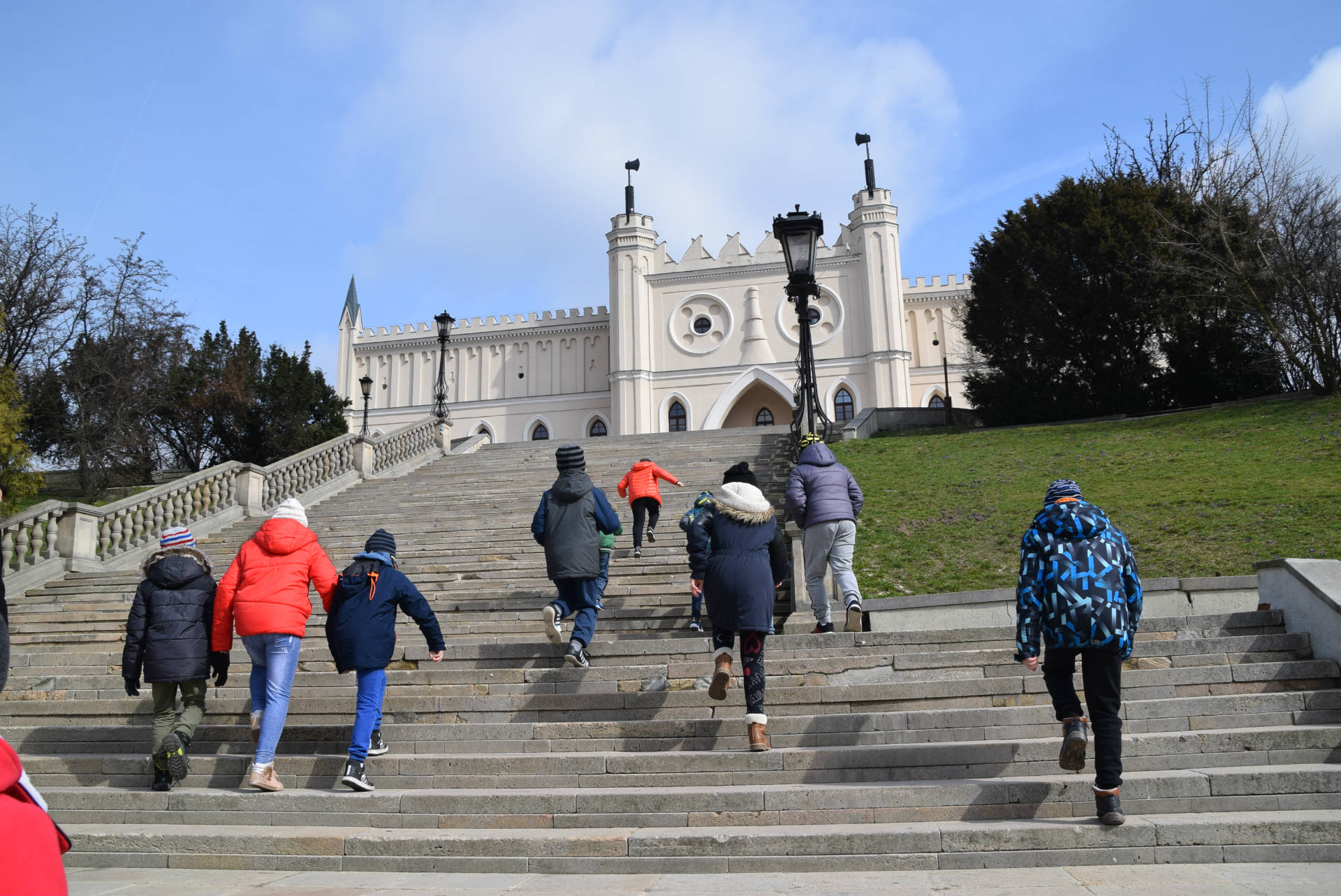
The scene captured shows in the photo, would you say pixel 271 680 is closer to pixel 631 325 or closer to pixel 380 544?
pixel 380 544

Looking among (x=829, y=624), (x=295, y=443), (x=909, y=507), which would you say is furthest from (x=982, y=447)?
(x=295, y=443)

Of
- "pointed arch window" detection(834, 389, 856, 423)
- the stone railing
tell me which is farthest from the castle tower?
the stone railing

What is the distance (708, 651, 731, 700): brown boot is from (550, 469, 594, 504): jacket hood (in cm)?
209

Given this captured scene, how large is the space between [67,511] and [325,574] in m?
9.15

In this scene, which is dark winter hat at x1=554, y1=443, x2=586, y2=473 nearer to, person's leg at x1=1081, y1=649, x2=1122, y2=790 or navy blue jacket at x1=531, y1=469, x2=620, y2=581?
navy blue jacket at x1=531, y1=469, x2=620, y2=581

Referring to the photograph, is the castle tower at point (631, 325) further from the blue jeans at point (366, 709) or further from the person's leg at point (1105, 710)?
the person's leg at point (1105, 710)

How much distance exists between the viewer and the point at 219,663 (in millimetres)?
6383

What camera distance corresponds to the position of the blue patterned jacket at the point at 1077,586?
4.80m

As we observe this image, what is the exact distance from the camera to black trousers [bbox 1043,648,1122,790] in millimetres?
4691

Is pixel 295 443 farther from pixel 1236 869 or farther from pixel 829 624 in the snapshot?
pixel 1236 869

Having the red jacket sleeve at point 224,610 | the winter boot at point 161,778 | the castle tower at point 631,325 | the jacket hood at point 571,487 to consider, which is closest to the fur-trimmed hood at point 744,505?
the jacket hood at point 571,487

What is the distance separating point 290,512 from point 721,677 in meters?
3.15

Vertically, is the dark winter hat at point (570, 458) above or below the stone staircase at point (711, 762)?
above

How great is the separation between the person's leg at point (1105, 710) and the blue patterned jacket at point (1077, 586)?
8 cm
